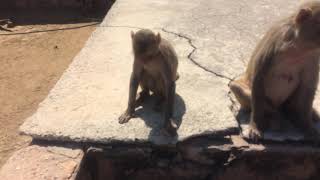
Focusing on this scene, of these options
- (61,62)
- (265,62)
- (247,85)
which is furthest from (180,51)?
(61,62)

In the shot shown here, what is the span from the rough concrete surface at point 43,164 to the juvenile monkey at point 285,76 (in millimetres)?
1379

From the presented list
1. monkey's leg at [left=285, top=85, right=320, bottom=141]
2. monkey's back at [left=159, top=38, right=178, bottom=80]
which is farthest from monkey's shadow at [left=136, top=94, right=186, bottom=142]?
monkey's leg at [left=285, top=85, right=320, bottom=141]

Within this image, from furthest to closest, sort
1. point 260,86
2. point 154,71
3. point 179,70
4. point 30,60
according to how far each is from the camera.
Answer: point 30,60, point 179,70, point 154,71, point 260,86

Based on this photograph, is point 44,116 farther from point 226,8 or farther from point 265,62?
point 226,8

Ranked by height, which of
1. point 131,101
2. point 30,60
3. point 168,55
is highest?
point 168,55

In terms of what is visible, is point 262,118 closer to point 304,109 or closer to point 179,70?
point 304,109

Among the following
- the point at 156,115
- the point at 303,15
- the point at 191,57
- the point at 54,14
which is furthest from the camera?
the point at 54,14

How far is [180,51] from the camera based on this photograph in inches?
196

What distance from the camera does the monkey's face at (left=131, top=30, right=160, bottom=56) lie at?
3379 mm

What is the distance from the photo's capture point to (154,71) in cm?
372

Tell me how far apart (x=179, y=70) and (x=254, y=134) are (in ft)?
3.99

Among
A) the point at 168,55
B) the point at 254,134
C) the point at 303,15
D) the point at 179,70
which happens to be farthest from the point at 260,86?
the point at 179,70

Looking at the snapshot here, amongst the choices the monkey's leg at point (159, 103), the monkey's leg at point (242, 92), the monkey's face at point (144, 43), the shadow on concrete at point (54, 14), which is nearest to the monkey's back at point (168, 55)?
the monkey's face at point (144, 43)

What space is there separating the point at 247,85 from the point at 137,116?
92 cm
